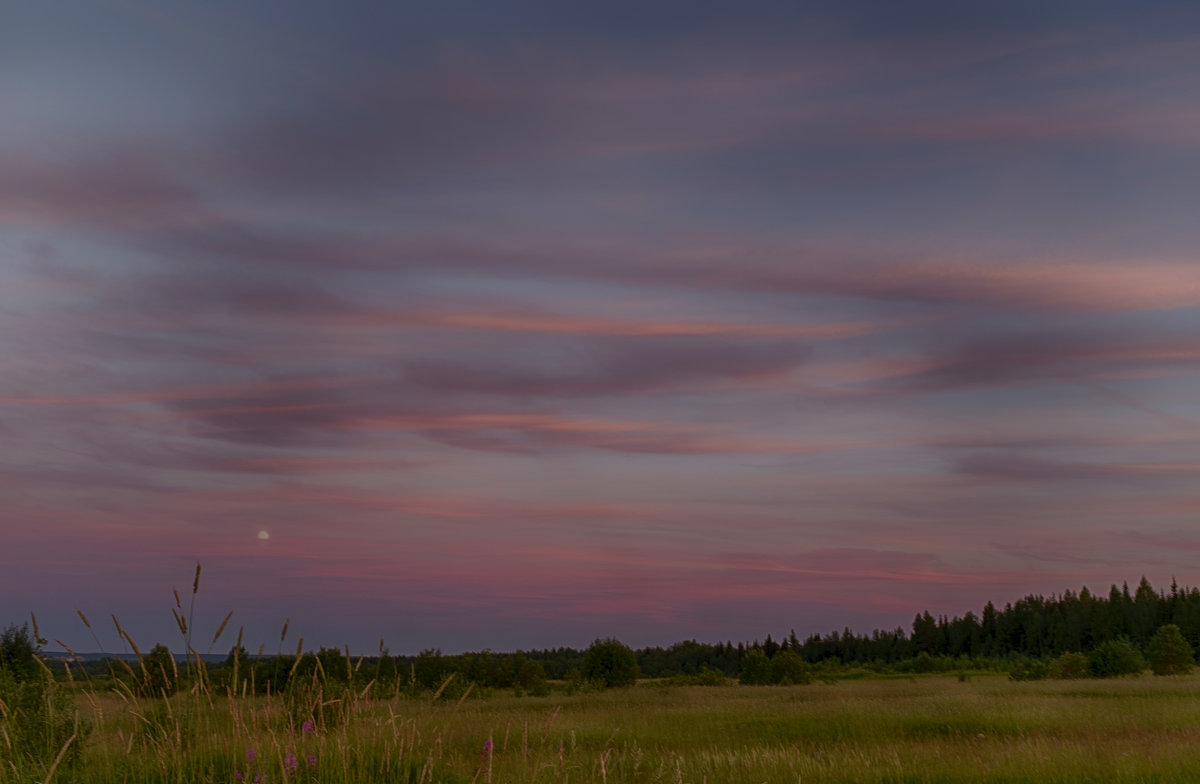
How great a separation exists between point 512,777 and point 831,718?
759 inches

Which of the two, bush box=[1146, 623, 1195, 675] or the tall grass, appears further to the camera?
bush box=[1146, 623, 1195, 675]

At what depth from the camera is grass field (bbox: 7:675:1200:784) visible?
728 cm

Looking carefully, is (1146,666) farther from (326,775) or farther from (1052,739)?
(326,775)

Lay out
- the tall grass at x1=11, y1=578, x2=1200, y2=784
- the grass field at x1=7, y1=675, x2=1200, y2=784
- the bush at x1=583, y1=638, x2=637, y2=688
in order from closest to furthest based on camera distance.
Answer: the tall grass at x1=11, y1=578, x2=1200, y2=784 → the grass field at x1=7, y1=675, x2=1200, y2=784 → the bush at x1=583, y1=638, x2=637, y2=688

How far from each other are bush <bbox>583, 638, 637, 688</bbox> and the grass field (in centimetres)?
1561

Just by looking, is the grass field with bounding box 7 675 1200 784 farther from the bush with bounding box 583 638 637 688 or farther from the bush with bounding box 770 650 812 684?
the bush with bounding box 770 650 812 684

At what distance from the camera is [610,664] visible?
5228 cm

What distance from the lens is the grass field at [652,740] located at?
7277 mm

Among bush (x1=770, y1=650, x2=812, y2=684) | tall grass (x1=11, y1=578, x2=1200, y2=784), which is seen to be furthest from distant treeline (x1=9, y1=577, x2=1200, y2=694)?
tall grass (x1=11, y1=578, x2=1200, y2=784)

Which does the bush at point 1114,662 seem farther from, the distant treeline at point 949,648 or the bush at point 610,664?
the bush at point 610,664

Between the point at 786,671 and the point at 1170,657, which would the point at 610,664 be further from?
the point at 1170,657

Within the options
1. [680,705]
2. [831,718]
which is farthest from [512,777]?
[680,705]

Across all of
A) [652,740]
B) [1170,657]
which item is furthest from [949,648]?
[652,740]

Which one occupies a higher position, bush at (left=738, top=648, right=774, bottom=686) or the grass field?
the grass field
